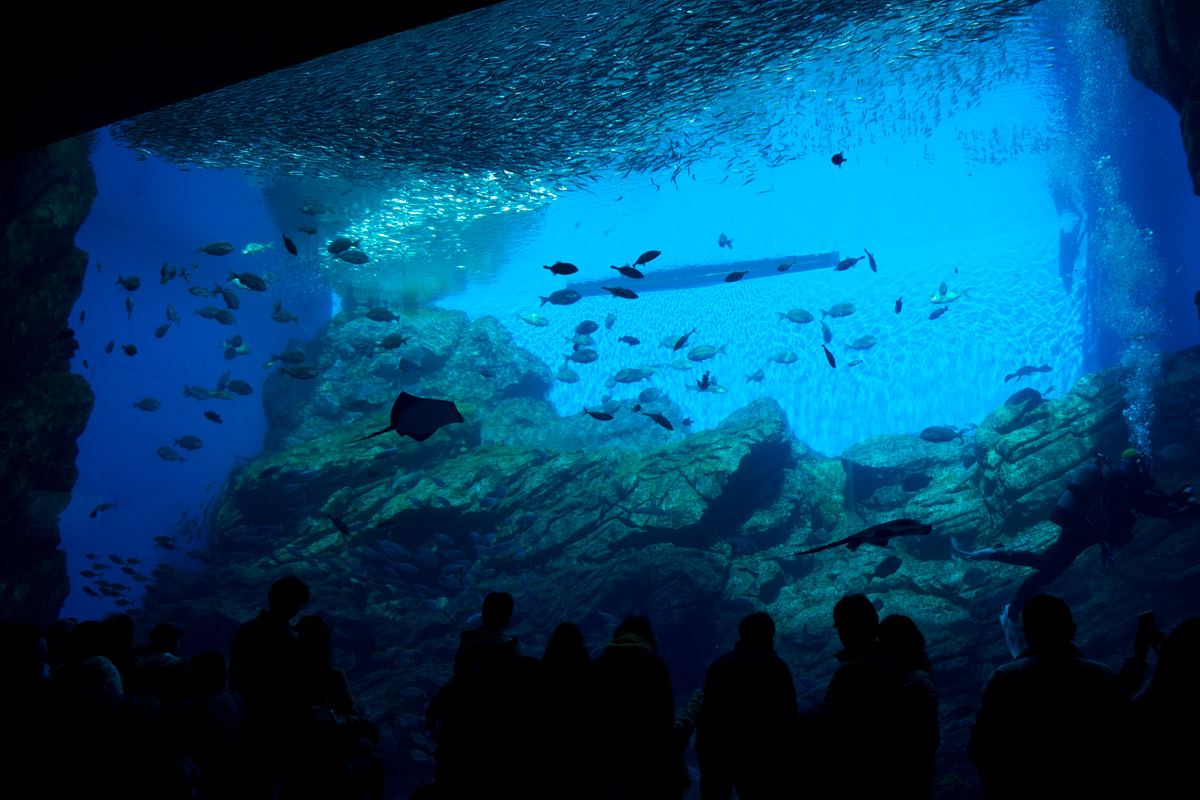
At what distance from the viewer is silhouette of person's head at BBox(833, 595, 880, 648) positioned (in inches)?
101

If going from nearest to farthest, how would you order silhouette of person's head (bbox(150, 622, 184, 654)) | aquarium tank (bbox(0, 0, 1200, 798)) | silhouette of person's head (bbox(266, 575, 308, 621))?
1. silhouette of person's head (bbox(266, 575, 308, 621))
2. silhouette of person's head (bbox(150, 622, 184, 654))
3. aquarium tank (bbox(0, 0, 1200, 798))

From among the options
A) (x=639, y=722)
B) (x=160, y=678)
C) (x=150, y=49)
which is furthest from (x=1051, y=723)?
(x=150, y=49)

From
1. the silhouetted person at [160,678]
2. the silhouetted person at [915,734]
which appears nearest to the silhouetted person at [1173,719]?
the silhouetted person at [915,734]

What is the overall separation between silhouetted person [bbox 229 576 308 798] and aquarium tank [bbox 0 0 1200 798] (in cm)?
63

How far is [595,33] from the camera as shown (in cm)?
984

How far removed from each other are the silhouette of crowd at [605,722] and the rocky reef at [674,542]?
6844 mm

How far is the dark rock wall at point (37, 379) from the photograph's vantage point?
9188 millimetres

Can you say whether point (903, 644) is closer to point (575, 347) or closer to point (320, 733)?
point (320, 733)

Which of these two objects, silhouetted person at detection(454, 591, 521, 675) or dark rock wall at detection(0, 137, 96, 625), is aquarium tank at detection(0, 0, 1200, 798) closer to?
dark rock wall at detection(0, 137, 96, 625)

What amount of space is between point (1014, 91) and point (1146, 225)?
9.31 m

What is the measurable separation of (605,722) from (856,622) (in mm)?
1352

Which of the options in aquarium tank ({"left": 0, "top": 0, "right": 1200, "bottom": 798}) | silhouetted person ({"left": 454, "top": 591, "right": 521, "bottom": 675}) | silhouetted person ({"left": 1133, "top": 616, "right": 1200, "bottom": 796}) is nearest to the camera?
A: silhouetted person ({"left": 1133, "top": 616, "right": 1200, "bottom": 796})

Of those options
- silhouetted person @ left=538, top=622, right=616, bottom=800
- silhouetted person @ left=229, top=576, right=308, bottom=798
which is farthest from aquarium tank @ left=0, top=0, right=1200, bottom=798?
silhouetted person @ left=538, top=622, right=616, bottom=800

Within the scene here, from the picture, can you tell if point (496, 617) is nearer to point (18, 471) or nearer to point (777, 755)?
point (777, 755)
